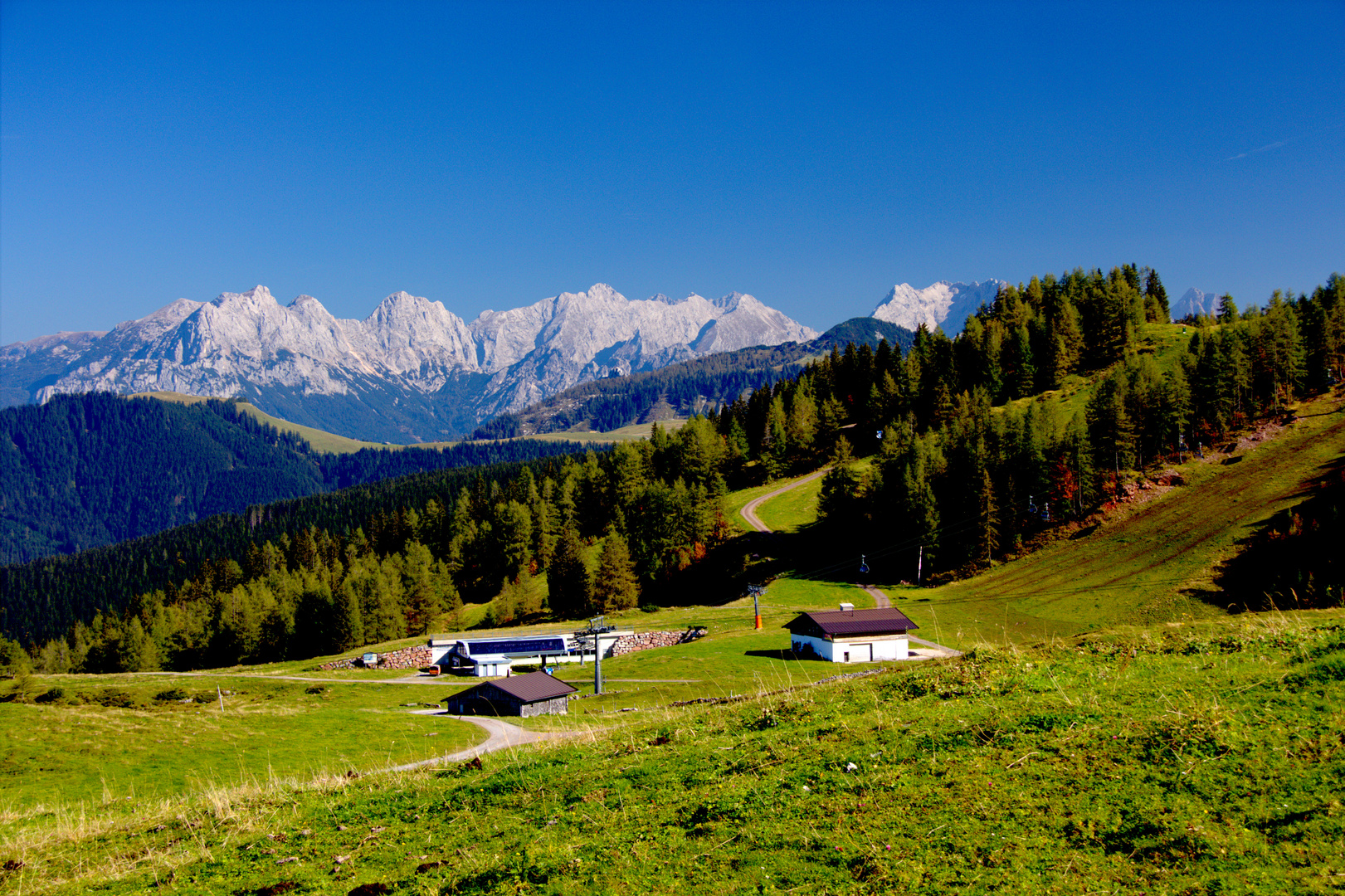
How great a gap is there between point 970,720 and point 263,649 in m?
141

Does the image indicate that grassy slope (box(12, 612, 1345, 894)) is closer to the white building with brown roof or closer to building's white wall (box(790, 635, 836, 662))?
the white building with brown roof

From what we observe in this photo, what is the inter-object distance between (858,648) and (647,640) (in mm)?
31852

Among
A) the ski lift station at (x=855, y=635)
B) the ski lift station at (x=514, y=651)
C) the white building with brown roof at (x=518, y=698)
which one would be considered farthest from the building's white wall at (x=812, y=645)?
the ski lift station at (x=514, y=651)

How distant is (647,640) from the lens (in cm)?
8838

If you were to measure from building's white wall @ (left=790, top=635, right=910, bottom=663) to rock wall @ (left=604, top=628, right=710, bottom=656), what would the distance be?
23.2m

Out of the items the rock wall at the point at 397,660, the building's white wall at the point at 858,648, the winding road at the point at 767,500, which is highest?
the winding road at the point at 767,500

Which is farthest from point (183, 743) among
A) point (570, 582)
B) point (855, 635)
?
point (570, 582)

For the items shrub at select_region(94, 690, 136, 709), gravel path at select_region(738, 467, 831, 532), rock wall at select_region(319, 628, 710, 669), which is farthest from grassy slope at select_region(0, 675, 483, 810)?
gravel path at select_region(738, 467, 831, 532)

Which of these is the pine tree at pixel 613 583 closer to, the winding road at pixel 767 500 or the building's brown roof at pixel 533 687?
the winding road at pixel 767 500

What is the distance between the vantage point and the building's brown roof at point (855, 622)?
6569cm

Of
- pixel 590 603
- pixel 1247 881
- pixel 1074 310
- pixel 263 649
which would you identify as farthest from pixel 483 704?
pixel 1074 310

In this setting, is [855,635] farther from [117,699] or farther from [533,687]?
[117,699]

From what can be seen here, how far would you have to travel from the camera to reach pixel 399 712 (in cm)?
5866

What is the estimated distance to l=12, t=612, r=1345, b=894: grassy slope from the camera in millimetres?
7707
